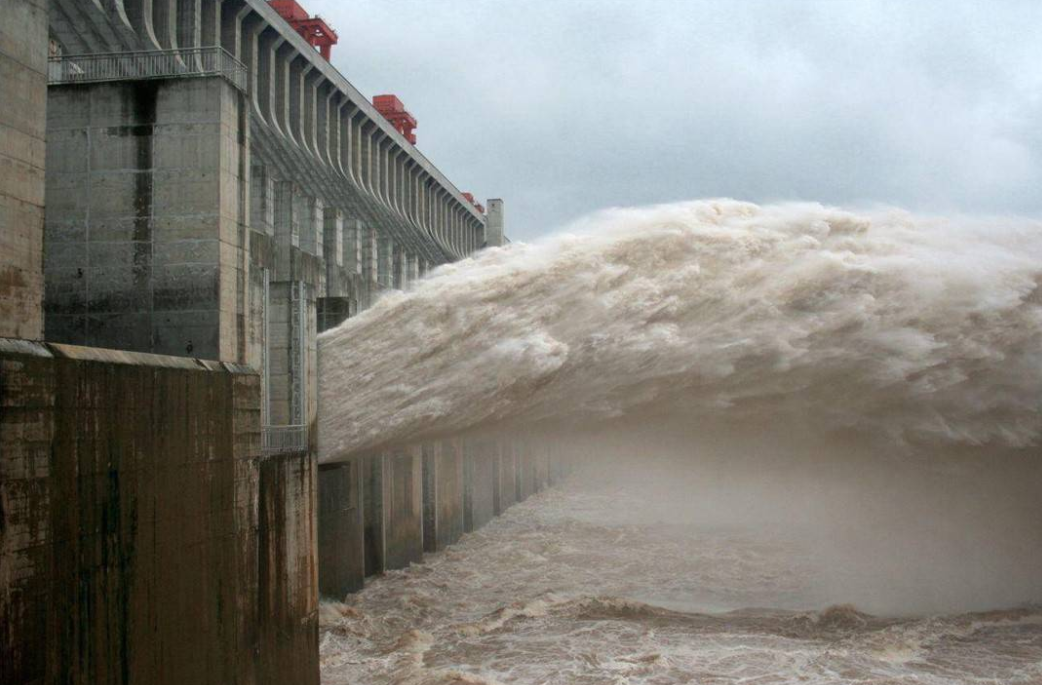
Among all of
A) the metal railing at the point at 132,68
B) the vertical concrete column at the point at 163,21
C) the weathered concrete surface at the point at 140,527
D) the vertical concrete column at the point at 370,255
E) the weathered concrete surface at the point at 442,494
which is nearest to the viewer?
the weathered concrete surface at the point at 140,527

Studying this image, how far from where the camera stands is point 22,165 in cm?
1241

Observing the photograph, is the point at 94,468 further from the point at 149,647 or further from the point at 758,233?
the point at 758,233

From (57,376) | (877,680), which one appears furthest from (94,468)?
(877,680)

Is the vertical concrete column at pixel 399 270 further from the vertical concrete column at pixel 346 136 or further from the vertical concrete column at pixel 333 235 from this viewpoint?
the vertical concrete column at pixel 333 235

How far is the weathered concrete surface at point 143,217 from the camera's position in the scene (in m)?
17.0

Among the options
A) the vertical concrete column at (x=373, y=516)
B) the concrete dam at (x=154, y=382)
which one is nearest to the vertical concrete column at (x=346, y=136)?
the concrete dam at (x=154, y=382)

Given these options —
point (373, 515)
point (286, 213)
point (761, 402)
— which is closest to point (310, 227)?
point (286, 213)

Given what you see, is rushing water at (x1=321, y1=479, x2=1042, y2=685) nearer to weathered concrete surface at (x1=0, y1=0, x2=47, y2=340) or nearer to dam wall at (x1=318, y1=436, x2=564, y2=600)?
dam wall at (x1=318, y1=436, x2=564, y2=600)

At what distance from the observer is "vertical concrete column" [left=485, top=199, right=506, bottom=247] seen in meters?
68.8

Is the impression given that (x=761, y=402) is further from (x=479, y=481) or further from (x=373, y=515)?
(x=479, y=481)

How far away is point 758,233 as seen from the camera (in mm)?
19062

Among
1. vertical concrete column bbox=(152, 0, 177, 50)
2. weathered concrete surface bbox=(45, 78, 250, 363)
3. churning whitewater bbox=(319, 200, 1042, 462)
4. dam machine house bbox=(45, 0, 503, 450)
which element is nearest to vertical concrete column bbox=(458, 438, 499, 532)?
dam machine house bbox=(45, 0, 503, 450)

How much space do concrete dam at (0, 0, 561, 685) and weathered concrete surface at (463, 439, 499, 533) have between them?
1186 cm

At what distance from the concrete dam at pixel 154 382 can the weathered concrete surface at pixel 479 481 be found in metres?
11.9
